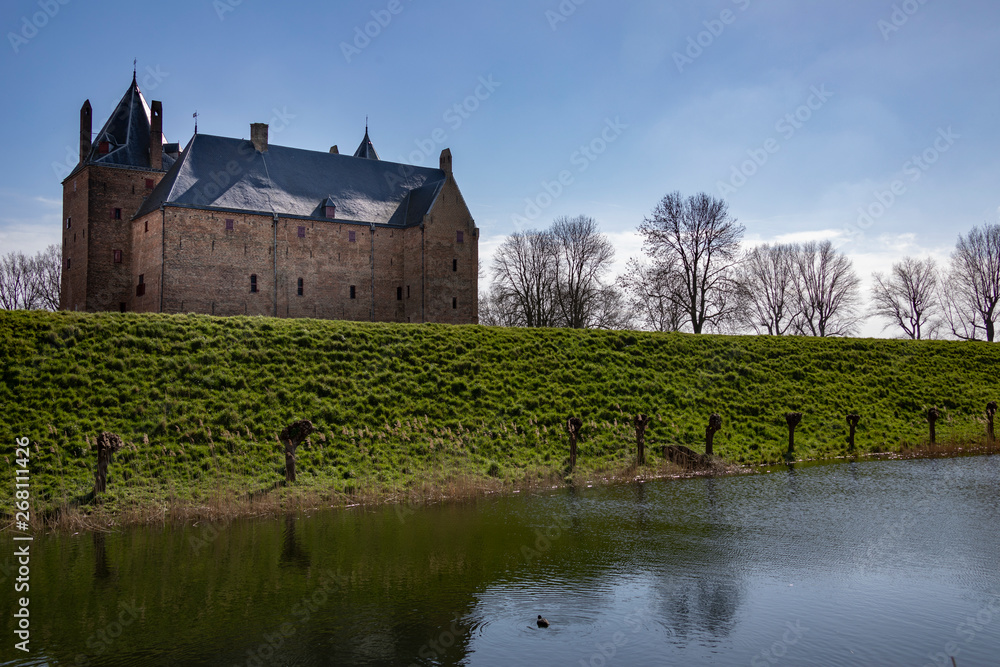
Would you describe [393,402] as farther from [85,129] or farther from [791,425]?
[85,129]

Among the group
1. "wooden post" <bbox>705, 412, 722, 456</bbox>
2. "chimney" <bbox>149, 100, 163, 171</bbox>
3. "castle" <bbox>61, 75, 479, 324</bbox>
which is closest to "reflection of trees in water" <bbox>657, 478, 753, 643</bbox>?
"wooden post" <bbox>705, 412, 722, 456</bbox>

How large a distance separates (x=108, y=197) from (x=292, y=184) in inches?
350

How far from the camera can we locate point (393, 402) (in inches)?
746

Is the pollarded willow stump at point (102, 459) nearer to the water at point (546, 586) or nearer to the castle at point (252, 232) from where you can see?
the water at point (546, 586)

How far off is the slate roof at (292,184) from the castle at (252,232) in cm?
6

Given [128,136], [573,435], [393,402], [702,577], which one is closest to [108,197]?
[128,136]

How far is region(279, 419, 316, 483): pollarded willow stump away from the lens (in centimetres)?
1391

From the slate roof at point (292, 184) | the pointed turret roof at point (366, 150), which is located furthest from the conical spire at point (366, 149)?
the slate roof at point (292, 184)

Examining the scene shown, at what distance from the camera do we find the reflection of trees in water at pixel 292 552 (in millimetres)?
9180

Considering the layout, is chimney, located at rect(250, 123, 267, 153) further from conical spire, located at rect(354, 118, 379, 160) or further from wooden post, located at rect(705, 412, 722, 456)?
wooden post, located at rect(705, 412, 722, 456)

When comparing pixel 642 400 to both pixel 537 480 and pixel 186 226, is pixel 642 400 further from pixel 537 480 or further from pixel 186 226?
pixel 186 226

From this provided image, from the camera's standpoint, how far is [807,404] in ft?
73.6

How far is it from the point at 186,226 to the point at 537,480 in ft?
78.7

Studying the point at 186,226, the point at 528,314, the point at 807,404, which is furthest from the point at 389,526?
the point at 528,314
